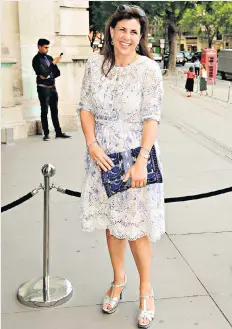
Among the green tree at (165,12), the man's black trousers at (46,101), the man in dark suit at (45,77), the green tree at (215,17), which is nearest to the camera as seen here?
the man in dark suit at (45,77)

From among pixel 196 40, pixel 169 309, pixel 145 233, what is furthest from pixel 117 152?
pixel 196 40

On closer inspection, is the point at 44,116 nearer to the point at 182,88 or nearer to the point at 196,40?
the point at 182,88

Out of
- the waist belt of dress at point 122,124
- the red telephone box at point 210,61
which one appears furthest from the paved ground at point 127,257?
the red telephone box at point 210,61

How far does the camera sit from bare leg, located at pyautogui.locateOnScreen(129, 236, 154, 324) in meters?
3.14

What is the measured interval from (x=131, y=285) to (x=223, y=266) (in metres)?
0.85

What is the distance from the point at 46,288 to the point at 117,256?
608 mm

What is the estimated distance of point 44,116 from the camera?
30.2 feet

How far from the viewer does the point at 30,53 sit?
9.82 meters


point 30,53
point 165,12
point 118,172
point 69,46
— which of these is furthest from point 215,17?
point 118,172

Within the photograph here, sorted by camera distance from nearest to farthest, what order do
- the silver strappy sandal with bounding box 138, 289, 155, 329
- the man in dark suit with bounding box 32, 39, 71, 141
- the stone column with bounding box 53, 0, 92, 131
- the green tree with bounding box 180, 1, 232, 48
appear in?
1. the silver strappy sandal with bounding box 138, 289, 155, 329
2. the man in dark suit with bounding box 32, 39, 71, 141
3. the stone column with bounding box 53, 0, 92, 131
4. the green tree with bounding box 180, 1, 232, 48

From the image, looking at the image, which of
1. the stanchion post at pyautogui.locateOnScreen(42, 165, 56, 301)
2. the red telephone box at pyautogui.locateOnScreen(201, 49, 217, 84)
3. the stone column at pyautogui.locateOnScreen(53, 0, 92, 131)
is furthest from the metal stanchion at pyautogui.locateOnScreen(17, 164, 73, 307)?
the red telephone box at pyautogui.locateOnScreen(201, 49, 217, 84)

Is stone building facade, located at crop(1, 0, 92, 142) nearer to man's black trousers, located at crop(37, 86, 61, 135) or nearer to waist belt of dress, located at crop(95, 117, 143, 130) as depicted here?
man's black trousers, located at crop(37, 86, 61, 135)

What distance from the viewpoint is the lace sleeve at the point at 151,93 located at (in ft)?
9.52

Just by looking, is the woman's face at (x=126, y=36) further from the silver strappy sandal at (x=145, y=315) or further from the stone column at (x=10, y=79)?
the stone column at (x=10, y=79)
